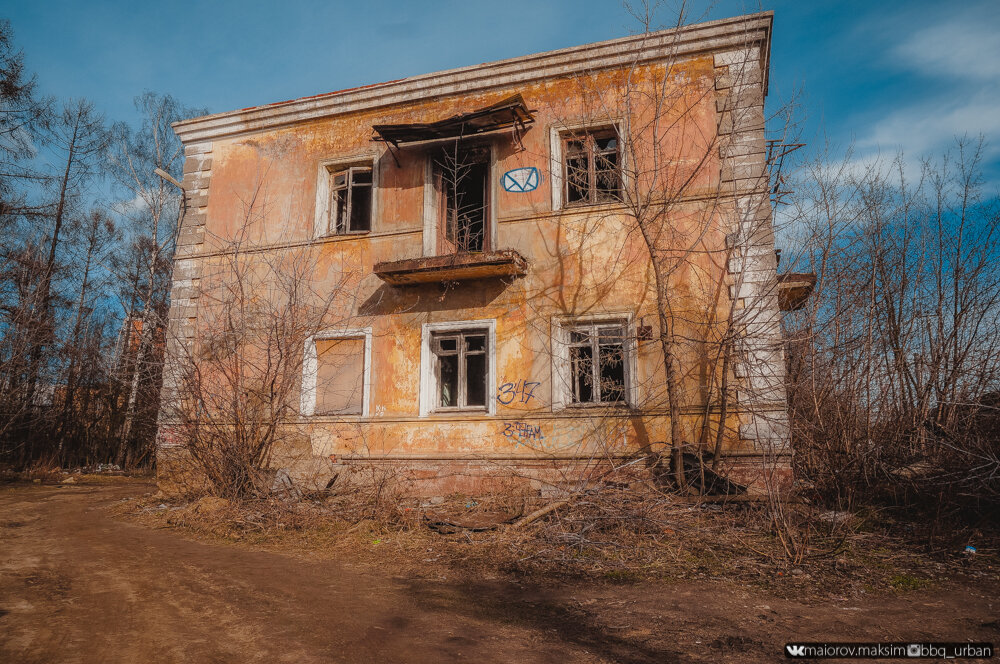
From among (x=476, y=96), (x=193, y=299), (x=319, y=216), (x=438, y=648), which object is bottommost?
(x=438, y=648)

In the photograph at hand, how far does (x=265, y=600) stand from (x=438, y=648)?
1.93 metres

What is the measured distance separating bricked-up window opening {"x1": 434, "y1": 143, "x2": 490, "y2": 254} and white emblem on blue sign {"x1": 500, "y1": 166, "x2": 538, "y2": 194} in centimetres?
51

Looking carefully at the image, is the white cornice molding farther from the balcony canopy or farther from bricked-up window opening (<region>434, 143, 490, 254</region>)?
bricked-up window opening (<region>434, 143, 490, 254</region>)

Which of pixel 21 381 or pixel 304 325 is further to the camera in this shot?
pixel 21 381

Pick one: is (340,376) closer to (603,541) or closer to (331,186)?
(331,186)

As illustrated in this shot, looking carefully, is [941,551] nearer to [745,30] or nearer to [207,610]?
[207,610]

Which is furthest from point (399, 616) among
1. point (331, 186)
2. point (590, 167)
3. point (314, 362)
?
point (331, 186)

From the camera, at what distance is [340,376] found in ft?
34.9

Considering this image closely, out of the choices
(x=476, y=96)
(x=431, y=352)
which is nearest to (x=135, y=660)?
(x=431, y=352)

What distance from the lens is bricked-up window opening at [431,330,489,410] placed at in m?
10.1

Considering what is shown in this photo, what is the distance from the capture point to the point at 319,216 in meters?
11.4

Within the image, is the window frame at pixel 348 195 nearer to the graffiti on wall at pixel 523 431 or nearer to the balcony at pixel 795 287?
the graffiti on wall at pixel 523 431

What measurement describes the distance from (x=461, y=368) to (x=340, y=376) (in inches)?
92.0

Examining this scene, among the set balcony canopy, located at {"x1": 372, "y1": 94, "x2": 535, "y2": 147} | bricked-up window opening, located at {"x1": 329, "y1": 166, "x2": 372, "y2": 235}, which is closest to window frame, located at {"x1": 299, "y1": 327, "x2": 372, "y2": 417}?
bricked-up window opening, located at {"x1": 329, "y1": 166, "x2": 372, "y2": 235}
